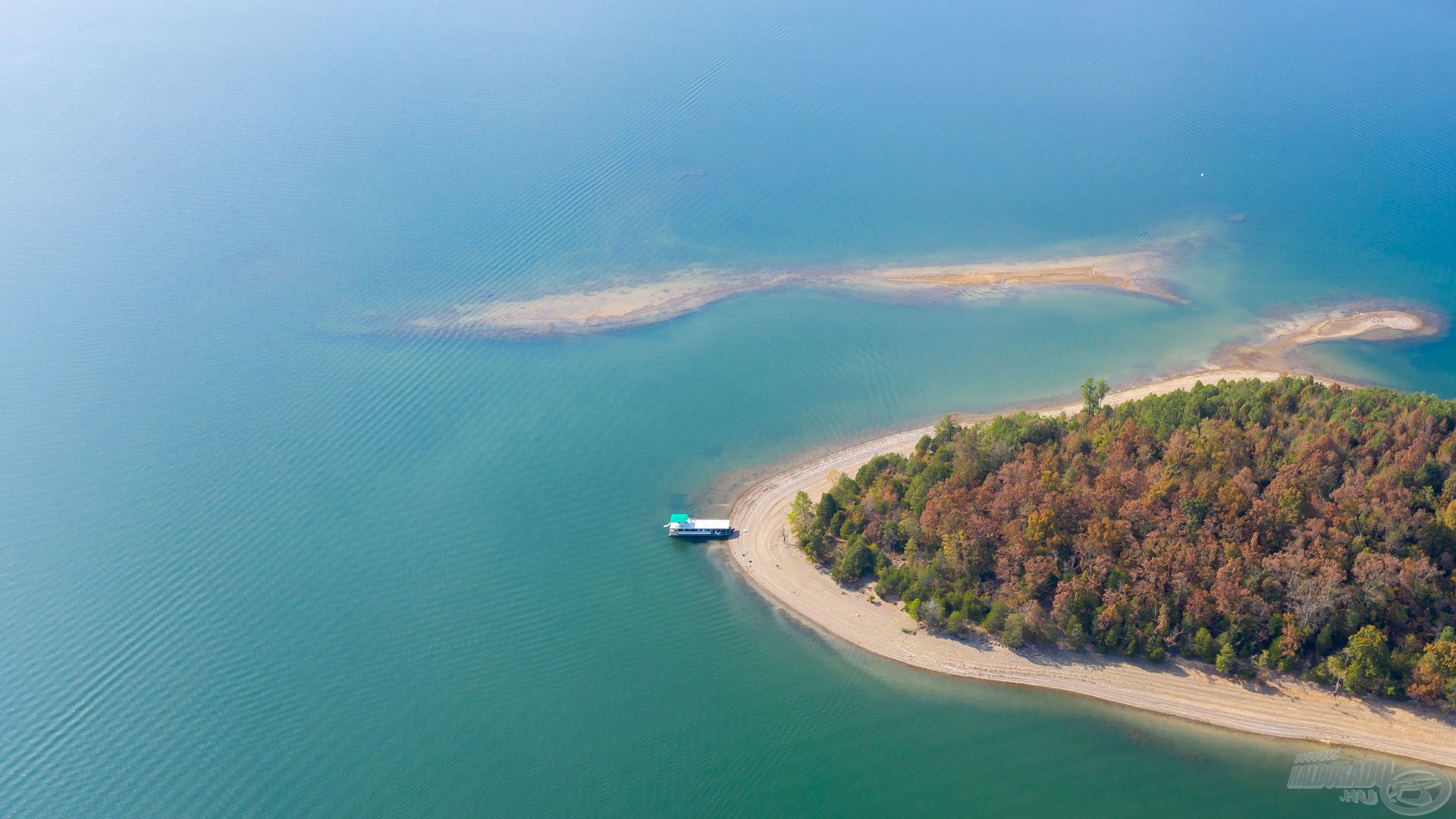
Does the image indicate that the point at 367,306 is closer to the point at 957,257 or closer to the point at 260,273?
the point at 260,273

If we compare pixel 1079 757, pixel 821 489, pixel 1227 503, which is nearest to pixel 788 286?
pixel 821 489

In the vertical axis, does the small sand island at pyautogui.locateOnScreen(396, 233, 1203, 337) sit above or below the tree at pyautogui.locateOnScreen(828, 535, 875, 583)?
above

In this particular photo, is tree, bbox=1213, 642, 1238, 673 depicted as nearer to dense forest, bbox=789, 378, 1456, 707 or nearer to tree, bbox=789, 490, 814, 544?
dense forest, bbox=789, 378, 1456, 707

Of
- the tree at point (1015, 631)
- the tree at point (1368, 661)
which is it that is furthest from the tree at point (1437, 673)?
the tree at point (1015, 631)

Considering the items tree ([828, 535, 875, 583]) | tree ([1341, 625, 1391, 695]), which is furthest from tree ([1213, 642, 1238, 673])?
tree ([828, 535, 875, 583])

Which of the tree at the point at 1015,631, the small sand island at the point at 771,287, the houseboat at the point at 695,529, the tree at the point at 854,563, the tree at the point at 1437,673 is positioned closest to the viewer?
the tree at the point at 1437,673

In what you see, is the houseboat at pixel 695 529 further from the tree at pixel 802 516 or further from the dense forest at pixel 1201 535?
the dense forest at pixel 1201 535
